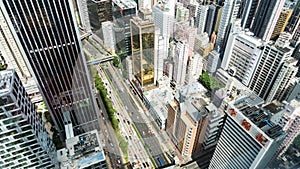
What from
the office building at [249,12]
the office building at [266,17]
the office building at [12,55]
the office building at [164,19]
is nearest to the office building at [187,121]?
the office building at [164,19]

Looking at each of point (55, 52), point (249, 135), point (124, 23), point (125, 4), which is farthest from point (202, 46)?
point (55, 52)

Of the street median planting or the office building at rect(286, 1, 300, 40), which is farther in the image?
the office building at rect(286, 1, 300, 40)

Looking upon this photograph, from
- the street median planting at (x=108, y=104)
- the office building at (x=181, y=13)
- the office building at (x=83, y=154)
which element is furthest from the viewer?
the office building at (x=181, y=13)

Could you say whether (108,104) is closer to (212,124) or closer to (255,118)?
(212,124)

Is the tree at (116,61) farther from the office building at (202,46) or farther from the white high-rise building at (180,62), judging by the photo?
the office building at (202,46)

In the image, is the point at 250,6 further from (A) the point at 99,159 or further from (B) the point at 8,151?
(B) the point at 8,151

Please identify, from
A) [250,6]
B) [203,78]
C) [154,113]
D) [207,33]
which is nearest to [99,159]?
[154,113]

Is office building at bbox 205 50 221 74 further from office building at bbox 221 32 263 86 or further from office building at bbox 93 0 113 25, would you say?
office building at bbox 93 0 113 25

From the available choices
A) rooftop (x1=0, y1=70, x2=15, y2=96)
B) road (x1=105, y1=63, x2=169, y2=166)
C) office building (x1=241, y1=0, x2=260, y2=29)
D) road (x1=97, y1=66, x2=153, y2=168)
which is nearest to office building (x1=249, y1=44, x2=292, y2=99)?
office building (x1=241, y1=0, x2=260, y2=29)
